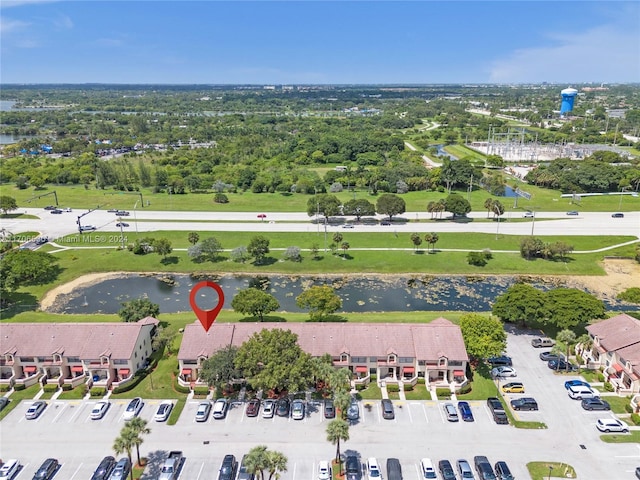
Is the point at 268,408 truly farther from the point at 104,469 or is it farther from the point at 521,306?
the point at 521,306

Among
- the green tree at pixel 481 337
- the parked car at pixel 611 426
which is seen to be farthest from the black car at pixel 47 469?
the parked car at pixel 611 426

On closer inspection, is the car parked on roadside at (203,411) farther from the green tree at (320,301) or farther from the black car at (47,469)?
the green tree at (320,301)

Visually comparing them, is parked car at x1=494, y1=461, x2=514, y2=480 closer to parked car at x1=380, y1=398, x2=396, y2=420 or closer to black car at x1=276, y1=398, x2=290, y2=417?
parked car at x1=380, y1=398, x2=396, y2=420

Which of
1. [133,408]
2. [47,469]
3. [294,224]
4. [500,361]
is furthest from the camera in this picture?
[294,224]

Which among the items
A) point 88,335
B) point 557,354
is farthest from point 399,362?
point 88,335

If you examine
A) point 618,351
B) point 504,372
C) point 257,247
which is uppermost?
point 618,351

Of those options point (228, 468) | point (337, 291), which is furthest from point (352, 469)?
point (337, 291)
